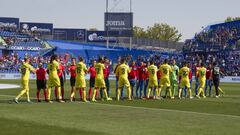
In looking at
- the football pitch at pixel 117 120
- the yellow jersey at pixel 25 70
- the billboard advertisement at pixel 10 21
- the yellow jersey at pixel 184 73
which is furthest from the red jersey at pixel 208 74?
the billboard advertisement at pixel 10 21

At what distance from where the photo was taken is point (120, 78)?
2378cm

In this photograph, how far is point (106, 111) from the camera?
17.6 m

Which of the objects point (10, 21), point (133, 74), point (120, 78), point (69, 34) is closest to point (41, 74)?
point (120, 78)

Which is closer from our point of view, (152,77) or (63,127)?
(63,127)

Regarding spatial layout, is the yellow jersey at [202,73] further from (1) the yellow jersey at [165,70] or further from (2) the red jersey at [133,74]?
(2) the red jersey at [133,74]

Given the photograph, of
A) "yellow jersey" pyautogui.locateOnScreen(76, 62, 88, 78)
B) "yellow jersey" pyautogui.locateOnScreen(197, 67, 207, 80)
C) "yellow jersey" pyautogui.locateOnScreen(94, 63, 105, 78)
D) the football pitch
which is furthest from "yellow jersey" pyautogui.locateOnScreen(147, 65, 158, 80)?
the football pitch

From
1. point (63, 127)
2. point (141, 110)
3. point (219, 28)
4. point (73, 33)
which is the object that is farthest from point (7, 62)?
point (63, 127)

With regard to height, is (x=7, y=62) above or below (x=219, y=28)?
below

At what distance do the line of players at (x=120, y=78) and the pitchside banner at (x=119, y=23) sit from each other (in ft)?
146

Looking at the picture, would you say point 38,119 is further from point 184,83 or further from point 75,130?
point 184,83

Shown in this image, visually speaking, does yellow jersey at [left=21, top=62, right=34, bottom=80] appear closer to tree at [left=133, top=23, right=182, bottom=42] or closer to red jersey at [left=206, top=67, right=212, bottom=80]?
red jersey at [left=206, top=67, right=212, bottom=80]

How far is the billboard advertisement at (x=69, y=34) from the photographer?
9469 cm

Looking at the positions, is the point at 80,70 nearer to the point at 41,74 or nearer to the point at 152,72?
the point at 41,74

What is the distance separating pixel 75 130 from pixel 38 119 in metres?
2.55
